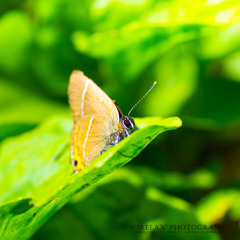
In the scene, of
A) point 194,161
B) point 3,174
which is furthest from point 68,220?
point 194,161

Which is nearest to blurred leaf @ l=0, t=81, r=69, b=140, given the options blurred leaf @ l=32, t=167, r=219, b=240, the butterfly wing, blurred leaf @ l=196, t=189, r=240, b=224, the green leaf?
the green leaf

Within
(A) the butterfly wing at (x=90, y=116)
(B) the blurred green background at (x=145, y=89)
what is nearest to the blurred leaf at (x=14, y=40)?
(B) the blurred green background at (x=145, y=89)

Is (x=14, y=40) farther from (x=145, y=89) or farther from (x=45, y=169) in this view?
(x=45, y=169)

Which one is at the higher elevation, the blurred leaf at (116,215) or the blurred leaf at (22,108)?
the blurred leaf at (22,108)

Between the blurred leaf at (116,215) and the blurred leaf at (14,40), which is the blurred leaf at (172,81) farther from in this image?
the blurred leaf at (14,40)

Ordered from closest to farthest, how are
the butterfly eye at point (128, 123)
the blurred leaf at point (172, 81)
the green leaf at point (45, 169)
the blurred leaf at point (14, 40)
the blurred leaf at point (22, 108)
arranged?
the green leaf at point (45, 169) < the butterfly eye at point (128, 123) < the blurred leaf at point (22, 108) < the blurred leaf at point (172, 81) < the blurred leaf at point (14, 40)

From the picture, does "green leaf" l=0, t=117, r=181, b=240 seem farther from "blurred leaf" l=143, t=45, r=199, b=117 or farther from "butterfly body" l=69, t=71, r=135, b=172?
"blurred leaf" l=143, t=45, r=199, b=117

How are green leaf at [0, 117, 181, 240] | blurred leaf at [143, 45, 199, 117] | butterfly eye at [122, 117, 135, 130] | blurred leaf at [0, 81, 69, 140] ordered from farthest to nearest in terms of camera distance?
blurred leaf at [143, 45, 199, 117] → blurred leaf at [0, 81, 69, 140] → butterfly eye at [122, 117, 135, 130] → green leaf at [0, 117, 181, 240]

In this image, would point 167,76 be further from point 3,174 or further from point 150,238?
point 3,174

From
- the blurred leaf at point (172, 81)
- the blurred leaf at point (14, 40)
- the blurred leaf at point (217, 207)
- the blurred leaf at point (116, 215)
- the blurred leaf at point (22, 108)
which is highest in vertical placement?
the blurred leaf at point (14, 40)
